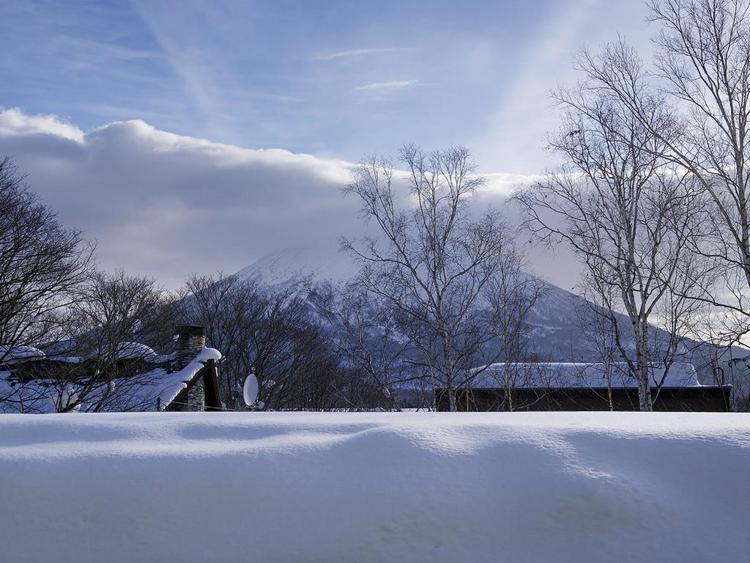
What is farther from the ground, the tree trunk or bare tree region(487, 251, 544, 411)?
bare tree region(487, 251, 544, 411)

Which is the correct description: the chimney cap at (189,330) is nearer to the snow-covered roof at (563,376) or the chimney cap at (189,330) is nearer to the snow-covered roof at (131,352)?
the snow-covered roof at (131,352)

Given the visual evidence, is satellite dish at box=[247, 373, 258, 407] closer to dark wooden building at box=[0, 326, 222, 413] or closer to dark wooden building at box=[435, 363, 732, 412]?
dark wooden building at box=[0, 326, 222, 413]

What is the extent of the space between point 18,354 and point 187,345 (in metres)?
4.46

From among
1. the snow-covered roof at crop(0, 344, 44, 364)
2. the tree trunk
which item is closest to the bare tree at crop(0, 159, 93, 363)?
the snow-covered roof at crop(0, 344, 44, 364)

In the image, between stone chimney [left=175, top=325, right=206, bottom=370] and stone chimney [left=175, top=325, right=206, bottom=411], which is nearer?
stone chimney [left=175, top=325, right=206, bottom=411]

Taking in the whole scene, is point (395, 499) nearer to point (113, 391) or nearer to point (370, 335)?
point (113, 391)

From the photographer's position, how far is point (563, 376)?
2694cm

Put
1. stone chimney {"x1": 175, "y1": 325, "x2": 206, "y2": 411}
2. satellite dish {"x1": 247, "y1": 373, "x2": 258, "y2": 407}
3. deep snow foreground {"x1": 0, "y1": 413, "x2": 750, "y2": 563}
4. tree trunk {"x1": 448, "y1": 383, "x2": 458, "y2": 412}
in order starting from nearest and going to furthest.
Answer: deep snow foreground {"x1": 0, "y1": 413, "x2": 750, "y2": 563} < tree trunk {"x1": 448, "y1": 383, "x2": 458, "y2": 412} < satellite dish {"x1": 247, "y1": 373, "x2": 258, "y2": 407} < stone chimney {"x1": 175, "y1": 325, "x2": 206, "y2": 411}

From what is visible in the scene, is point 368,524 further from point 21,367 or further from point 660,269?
point 21,367

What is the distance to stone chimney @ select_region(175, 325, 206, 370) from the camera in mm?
18094

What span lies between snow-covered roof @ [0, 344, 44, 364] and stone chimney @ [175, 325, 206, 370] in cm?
355

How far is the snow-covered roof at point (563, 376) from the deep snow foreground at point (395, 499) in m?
22.5

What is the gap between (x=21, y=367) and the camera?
17.3 m

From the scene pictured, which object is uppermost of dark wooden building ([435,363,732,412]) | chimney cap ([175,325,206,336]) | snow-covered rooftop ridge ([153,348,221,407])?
chimney cap ([175,325,206,336])
